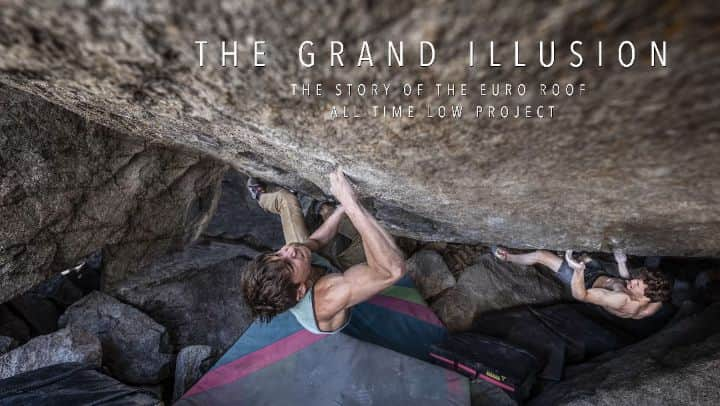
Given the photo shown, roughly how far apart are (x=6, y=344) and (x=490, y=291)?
4704 mm

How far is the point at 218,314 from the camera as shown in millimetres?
3604

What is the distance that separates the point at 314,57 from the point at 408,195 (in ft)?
4.38

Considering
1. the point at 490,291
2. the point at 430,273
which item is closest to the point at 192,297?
the point at 430,273

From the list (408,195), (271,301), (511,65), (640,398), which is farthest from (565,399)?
(511,65)

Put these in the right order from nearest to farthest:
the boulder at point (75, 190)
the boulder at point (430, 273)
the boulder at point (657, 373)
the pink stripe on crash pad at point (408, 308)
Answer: the boulder at point (75, 190) < the boulder at point (657, 373) < the pink stripe on crash pad at point (408, 308) < the boulder at point (430, 273)

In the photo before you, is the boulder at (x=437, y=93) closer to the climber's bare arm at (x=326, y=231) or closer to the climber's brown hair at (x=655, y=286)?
the climber's bare arm at (x=326, y=231)

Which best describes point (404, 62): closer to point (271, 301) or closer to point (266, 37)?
point (266, 37)

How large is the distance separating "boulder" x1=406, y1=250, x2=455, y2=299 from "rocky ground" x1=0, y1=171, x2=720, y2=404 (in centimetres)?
1

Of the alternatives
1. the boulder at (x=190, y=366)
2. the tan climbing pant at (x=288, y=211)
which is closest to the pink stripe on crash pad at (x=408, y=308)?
the tan climbing pant at (x=288, y=211)

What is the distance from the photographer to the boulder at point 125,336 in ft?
10.0

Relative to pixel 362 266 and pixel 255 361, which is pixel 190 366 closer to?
pixel 255 361

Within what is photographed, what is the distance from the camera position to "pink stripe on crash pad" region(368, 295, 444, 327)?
3.75 metres

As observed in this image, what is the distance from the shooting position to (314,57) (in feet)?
3.45

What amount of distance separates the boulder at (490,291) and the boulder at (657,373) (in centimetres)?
91
